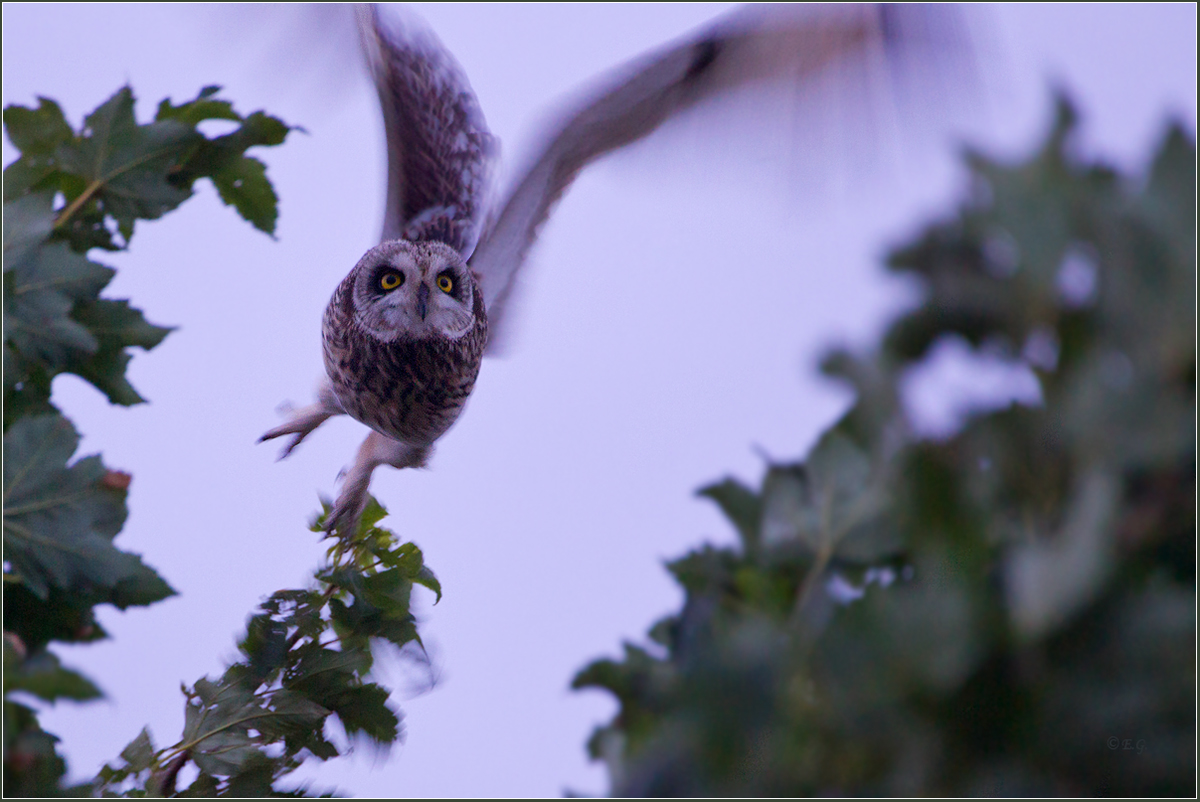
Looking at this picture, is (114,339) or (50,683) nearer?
(50,683)

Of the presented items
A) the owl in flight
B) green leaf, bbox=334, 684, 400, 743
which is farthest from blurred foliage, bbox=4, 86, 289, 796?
the owl in flight

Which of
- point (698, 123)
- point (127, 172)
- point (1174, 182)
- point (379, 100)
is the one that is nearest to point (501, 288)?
point (379, 100)

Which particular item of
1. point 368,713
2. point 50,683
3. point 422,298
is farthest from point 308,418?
point 50,683

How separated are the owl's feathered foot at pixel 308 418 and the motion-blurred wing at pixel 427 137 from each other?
0.60 m

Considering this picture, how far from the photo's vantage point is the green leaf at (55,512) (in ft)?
3.81

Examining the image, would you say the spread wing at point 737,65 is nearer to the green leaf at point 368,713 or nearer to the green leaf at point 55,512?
the green leaf at point 368,713

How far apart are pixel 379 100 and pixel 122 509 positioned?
1991 mm

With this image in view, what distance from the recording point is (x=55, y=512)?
1185 millimetres

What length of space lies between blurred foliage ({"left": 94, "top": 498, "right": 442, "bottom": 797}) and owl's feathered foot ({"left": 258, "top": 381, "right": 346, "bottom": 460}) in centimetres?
179

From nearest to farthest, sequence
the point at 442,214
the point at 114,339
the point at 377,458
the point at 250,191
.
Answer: the point at 114,339, the point at 250,191, the point at 377,458, the point at 442,214

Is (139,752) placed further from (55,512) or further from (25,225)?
(25,225)

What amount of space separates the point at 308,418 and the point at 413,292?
2.09 ft

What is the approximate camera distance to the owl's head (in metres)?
2.96

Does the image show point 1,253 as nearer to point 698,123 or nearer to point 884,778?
point 884,778
